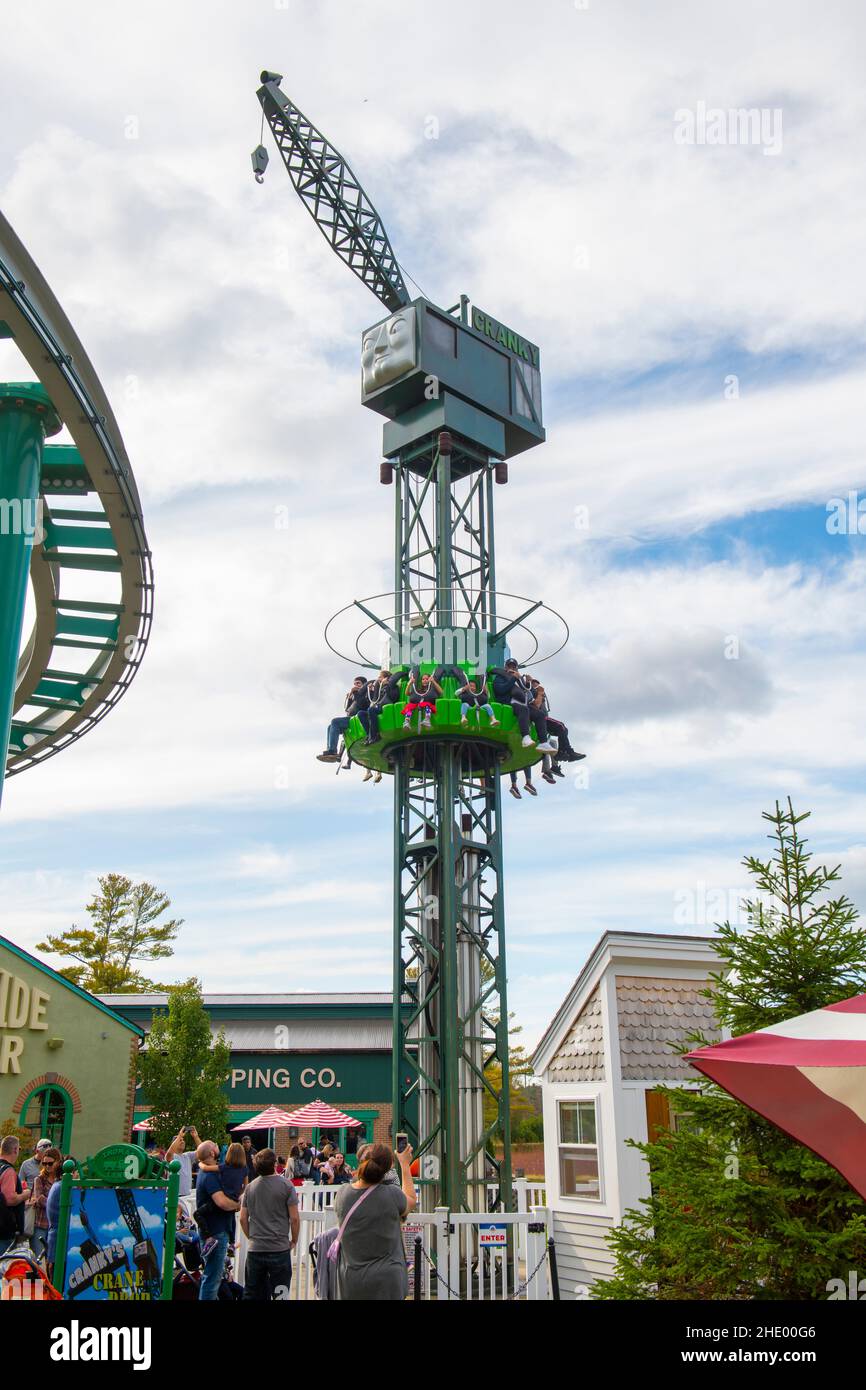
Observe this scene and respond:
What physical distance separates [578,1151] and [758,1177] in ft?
22.9

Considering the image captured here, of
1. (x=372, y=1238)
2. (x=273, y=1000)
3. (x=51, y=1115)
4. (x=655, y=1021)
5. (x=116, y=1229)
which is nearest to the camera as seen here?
(x=372, y=1238)

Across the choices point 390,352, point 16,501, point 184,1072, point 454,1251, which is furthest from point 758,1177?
point 184,1072

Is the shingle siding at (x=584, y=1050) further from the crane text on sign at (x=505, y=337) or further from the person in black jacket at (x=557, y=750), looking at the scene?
the crane text on sign at (x=505, y=337)

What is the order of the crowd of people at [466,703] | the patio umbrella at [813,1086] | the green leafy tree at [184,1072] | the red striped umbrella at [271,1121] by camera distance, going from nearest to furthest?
the patio umbrella at [813,1086]
the crowd of people at [466,703]
the red striped umbrella at [271,1121]
the green leafy tree at [184,1072]

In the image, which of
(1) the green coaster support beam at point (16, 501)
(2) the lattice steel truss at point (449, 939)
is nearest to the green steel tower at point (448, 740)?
(2) the lattice steel truss at point (449, 939)

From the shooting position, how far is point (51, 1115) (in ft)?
68.3

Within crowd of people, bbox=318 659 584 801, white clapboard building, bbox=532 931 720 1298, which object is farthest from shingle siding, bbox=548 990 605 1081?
crowd of people, bbox=318 659 584 801

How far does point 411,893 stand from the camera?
18500 millimetres

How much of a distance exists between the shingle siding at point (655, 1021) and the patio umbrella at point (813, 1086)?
28.7 feet

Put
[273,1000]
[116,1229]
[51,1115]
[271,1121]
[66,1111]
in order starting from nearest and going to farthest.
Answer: [116,1229] < [51,1115] < [66,1111] < [271,1121] < [273,1000]

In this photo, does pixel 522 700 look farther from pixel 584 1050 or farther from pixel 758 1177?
pixel 758 1177

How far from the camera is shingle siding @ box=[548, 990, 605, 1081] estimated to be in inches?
498

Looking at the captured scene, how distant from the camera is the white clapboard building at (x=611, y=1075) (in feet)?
39.8
